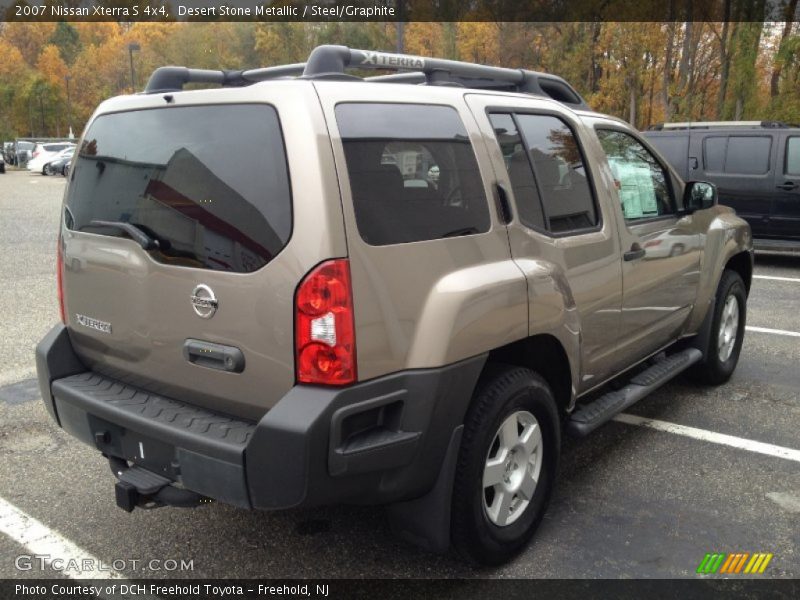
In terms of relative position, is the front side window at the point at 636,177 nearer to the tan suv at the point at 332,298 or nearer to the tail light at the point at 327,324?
the tan suv at the point at 332,298

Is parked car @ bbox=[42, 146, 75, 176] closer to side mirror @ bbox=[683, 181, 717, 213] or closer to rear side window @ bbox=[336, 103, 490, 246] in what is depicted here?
side mirror @ bbox=[683, 181, 717, 213]

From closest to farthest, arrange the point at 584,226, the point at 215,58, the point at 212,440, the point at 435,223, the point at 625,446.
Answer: the point at 212,440, the point at 435,223, the point at 584,226, the point at 625,446, the point at 215,58

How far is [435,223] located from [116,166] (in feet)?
4.31

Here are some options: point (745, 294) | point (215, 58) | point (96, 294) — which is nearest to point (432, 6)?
point (215, 58)

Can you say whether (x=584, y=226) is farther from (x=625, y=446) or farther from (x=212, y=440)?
(x=212, y=440)

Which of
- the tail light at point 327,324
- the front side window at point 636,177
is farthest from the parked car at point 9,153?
the tail light at point 327,324

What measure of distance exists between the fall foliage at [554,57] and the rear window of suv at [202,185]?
16277 millimetres

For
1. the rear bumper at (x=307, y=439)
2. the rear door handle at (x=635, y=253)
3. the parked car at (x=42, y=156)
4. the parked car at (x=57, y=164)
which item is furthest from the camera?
the parked car at (x=42, y=156)

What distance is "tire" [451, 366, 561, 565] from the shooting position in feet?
8.96

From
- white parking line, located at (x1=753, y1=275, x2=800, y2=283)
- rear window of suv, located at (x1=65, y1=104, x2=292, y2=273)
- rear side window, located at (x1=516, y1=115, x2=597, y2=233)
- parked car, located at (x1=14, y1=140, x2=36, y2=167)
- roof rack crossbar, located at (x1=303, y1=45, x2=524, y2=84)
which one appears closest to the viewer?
rear window of suv, located at (x1=65, y1=104, x2=292, y2=273)

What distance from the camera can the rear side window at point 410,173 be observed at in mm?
2482

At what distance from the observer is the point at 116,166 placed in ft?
9.70

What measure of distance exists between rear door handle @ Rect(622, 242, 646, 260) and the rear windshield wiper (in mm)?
2300

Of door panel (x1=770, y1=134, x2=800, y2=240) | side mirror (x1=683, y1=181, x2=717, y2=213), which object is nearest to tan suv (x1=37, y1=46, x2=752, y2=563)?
side mirror (x1=683, y1=181, x2=717, y2=213)
